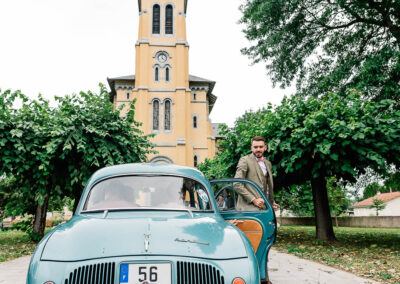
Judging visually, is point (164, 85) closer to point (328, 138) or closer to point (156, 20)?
point (156, 20)

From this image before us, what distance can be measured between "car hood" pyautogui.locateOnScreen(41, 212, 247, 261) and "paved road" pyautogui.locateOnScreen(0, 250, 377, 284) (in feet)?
10.7

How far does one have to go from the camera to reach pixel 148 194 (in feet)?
11.9

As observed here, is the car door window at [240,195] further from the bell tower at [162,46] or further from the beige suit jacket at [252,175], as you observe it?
the bell tower at [162,46]

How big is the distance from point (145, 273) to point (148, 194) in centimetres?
132

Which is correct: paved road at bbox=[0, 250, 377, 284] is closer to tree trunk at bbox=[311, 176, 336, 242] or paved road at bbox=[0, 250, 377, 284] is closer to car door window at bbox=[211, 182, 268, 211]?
car door window at bbox=[211, 182, 268, 211]

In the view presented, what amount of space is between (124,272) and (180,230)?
595mm

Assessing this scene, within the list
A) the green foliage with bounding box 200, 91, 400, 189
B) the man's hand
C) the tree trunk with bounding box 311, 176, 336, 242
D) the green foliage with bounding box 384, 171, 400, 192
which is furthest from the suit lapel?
the green foliage with bounding box 384, 171, 400, 192

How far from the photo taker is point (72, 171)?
11.1 meters

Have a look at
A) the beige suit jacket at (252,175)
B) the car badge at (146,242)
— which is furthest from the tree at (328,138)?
the car badge at (146,242)

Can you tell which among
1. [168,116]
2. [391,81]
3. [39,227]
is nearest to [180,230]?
[391,81]

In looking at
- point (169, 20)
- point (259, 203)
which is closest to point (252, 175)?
point (259, 203)

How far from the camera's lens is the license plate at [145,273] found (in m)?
2.36

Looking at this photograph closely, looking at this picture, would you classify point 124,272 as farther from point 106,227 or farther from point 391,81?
point 391,81

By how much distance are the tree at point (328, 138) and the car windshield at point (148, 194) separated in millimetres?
6149
